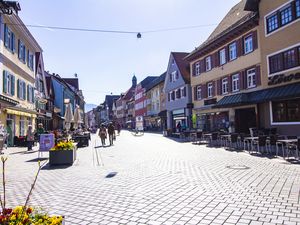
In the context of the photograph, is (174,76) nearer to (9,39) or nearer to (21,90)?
(21,90)

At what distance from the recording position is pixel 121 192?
703 centimetres

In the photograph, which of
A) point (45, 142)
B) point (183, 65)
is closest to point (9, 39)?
point (45, 142)

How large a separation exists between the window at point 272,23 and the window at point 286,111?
5.14m

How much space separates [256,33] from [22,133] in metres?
20.9

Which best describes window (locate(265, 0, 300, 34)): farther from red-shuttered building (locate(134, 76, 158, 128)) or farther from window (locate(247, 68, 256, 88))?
red-shuttered building (locate(134, 76, 158, 128))

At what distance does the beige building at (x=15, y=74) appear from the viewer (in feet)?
65.3

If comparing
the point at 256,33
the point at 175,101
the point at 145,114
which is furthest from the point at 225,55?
the point at 145,114

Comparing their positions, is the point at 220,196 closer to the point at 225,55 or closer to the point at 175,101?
the point at 225,55

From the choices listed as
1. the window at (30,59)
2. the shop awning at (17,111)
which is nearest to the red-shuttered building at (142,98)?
the window at (30,59)

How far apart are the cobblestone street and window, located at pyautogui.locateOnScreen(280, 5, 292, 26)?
11.7m

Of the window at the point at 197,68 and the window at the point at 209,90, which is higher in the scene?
the window at the point at 197,68

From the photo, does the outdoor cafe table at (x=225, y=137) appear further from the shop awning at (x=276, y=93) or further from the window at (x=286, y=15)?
the window at (x=286, y=15)

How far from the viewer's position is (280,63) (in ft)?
63.6

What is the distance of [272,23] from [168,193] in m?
17.6
